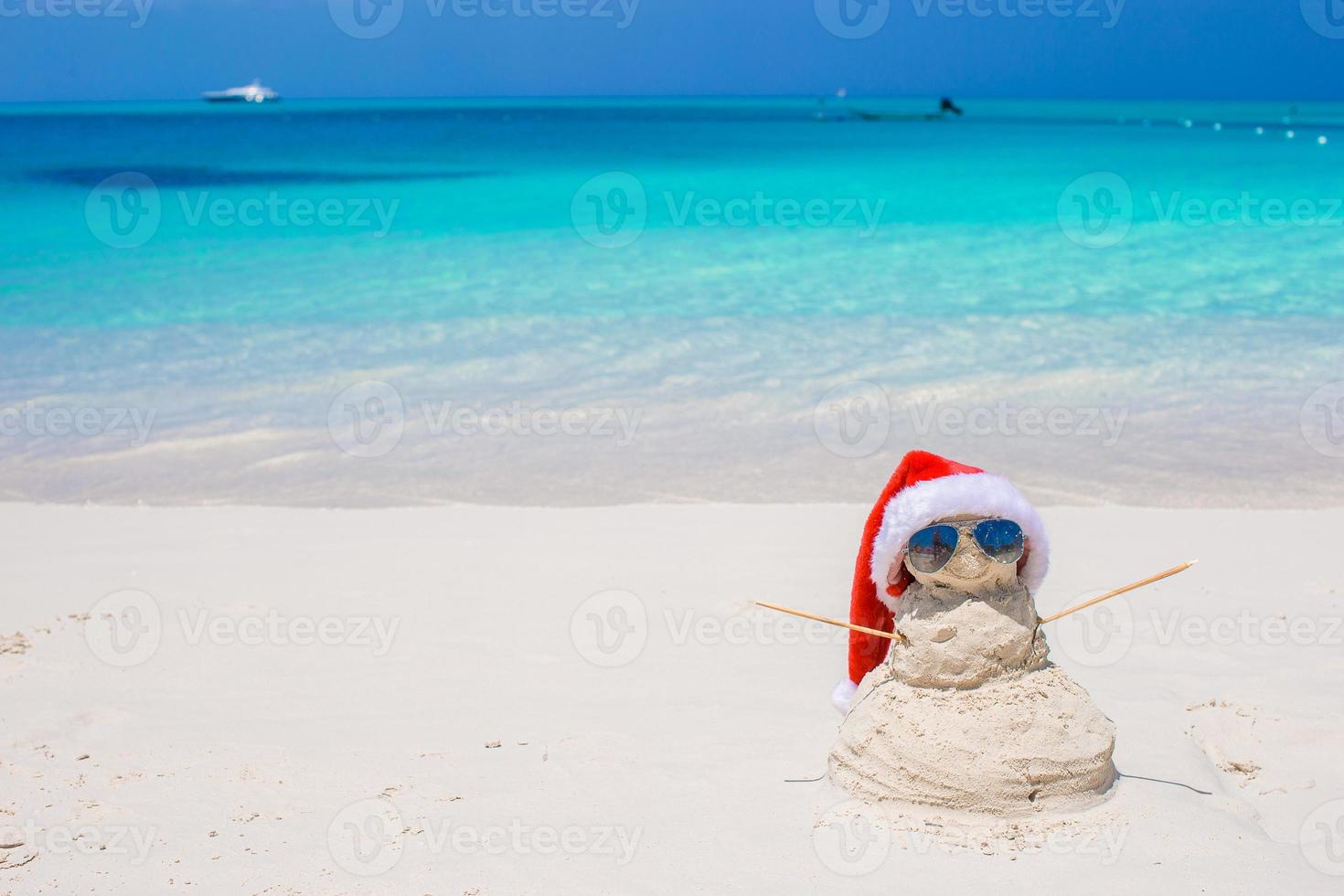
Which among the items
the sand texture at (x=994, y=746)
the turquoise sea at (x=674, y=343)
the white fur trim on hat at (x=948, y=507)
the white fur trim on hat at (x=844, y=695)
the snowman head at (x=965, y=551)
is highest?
the turquoise sea at (x=674, y=343)

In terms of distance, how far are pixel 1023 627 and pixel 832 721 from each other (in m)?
1.00

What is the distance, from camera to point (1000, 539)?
3.27 meters

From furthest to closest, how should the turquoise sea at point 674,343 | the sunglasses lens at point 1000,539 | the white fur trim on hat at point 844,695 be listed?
the turquoise sea at point 674,343 < the white fur trim on hat at point 844,695 < the sunglasses lens at point 1000,539

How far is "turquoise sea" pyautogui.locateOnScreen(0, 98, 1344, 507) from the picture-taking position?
7.61 meters

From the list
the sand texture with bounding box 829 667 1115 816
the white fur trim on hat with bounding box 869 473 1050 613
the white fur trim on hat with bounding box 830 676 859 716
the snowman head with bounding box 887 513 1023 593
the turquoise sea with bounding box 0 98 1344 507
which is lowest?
the sand texture with bounding box 829 667 1115 816

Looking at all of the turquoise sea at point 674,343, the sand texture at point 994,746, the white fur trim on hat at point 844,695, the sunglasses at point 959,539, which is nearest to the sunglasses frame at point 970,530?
the sunglasses at point 959,539

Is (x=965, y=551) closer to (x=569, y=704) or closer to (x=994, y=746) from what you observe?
(x=994, y=746)

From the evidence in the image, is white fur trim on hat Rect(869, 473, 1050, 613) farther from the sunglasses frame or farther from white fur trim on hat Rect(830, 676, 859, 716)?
white fur trim on hat Rect(830, 676, 859, 716)

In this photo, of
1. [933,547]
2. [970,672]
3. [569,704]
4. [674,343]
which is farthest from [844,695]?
[674,343]

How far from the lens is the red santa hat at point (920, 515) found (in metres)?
3.27

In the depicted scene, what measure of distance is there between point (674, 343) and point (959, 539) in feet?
26.1

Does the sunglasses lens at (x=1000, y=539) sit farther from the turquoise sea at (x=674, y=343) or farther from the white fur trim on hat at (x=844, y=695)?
the turquoise sea at (x=674, y=343)

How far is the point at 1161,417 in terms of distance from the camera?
8594 millimetres

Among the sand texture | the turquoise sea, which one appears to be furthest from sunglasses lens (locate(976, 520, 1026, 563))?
the turquoise sea
